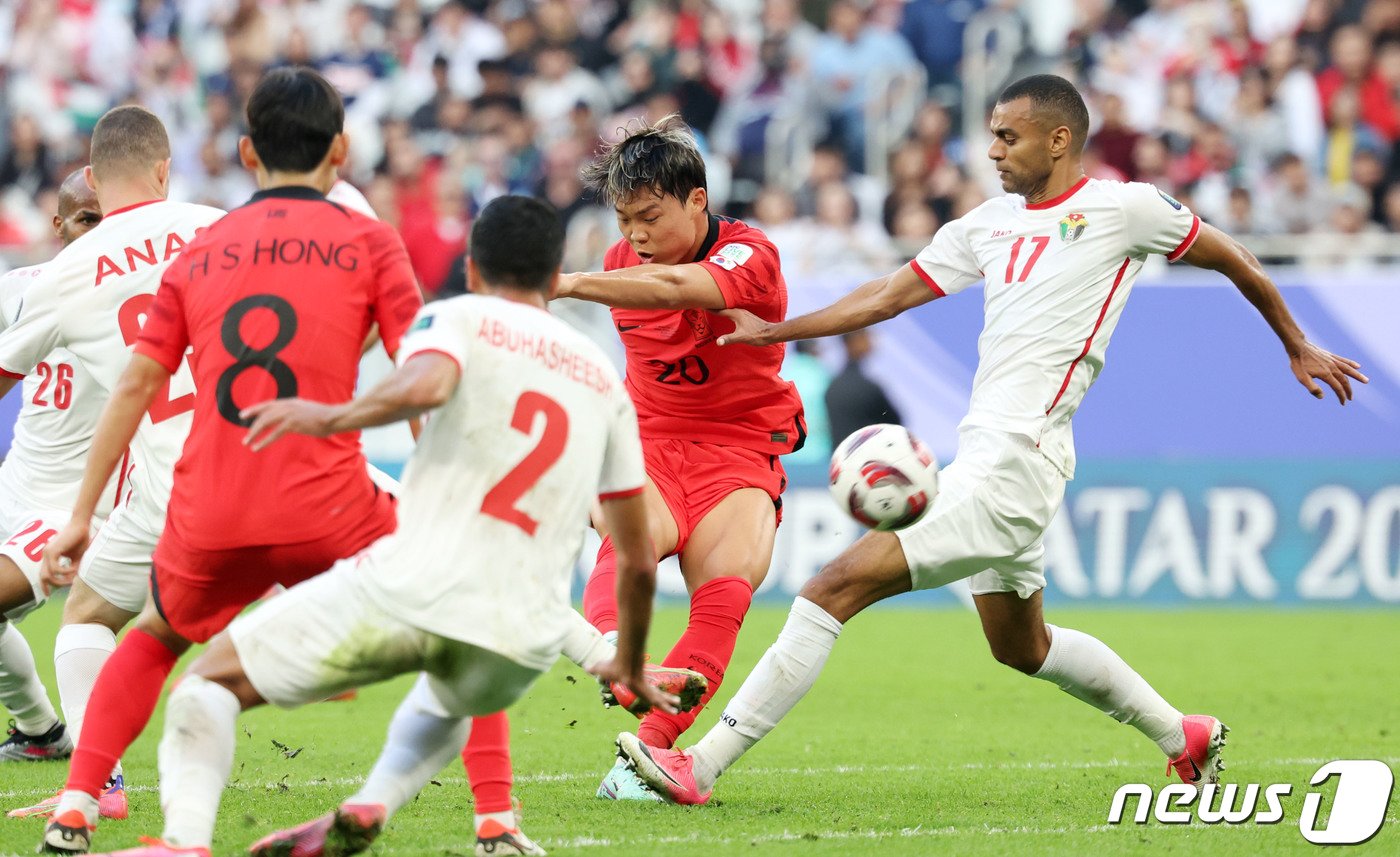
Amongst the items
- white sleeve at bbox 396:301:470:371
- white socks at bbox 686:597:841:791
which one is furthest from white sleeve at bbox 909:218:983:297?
white sleeve at bbox 396:301:470:371

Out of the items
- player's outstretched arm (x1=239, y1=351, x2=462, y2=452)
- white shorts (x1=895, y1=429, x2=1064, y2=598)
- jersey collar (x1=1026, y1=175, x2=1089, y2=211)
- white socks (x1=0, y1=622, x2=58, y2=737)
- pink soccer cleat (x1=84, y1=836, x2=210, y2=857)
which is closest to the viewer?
player's outstretched arm (x1=239, y1=351, x2=462, y2=452)

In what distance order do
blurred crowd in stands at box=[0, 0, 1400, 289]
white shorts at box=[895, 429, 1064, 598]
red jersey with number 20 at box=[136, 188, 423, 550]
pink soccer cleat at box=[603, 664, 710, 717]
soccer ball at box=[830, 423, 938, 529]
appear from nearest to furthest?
red jersey with number 20 at box=[136, 188, 423, 550], pink soccer cleat at box=[603, 664, 710, 717], soccer ball at box=[830, 423, 938, 529], white shorts at box=[895, 429, 1064, 598], blurred crowd in stands at box=[0, 0, 1400, 289]

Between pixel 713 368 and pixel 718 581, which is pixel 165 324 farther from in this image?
pixel 713 368

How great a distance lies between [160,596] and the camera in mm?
5172

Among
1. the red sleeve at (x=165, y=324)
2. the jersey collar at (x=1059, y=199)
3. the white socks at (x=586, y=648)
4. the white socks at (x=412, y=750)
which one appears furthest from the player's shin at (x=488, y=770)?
the jersey collar at (x=1059, y=199)

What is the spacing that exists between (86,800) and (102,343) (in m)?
1.62

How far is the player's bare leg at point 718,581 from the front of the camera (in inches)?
269

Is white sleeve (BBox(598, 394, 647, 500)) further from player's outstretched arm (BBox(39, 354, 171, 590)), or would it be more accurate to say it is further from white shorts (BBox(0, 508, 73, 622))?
white shorts (BBox(0, 508, 73, 622))

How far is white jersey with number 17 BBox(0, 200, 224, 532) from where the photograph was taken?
5.98 meters

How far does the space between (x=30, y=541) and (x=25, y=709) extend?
1065 millimetres

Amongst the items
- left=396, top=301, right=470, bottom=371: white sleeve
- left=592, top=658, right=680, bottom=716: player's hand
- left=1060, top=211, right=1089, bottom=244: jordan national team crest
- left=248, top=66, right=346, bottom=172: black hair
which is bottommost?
left=592, top=658, right=680, bottom=716: player's hand

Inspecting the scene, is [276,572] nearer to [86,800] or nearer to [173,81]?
[86,800]

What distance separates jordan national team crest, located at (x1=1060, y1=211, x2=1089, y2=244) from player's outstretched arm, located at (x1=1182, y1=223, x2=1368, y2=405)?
42 cm

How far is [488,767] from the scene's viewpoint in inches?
212
